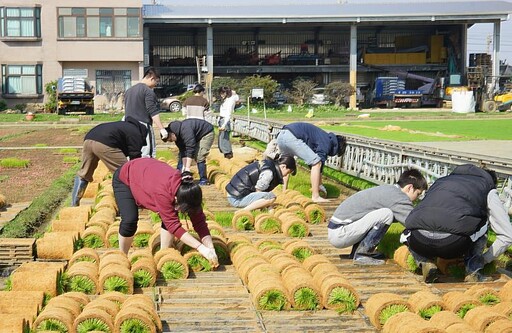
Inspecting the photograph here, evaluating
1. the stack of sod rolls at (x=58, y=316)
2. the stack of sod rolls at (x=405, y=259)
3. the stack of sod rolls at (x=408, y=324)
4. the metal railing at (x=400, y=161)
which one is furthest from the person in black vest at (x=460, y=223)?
the stack of sod rolls at (x=58, y=316)

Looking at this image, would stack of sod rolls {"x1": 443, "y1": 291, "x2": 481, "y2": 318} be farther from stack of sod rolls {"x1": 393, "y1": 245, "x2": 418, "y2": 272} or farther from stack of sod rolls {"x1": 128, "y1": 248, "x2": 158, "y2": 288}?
stack of sod rolls {"x1": 128, "y1": 248, "x2": 158, "y2": 288}

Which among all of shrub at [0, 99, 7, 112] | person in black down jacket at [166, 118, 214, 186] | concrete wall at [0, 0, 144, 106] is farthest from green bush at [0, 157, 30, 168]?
concrete wall at [0, 0, 144, 106]

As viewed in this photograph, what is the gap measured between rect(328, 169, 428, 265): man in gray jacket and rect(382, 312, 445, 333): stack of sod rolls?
2.11 metres

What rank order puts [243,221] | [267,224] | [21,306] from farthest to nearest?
[243,221]
[267,224]
[21,306]

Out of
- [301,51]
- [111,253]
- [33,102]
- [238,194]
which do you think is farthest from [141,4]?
[111,253]

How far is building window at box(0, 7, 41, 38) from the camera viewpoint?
49.7 m

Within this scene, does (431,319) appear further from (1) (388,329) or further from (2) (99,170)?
(2) (99,170)

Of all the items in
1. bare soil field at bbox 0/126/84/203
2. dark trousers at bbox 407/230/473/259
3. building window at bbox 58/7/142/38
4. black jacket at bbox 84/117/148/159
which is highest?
building window at bbox 58/7/142/38

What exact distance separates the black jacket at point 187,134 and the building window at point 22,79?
127 feet

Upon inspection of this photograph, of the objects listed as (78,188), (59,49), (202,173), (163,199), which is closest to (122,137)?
(78,188)

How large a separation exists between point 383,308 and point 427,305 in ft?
1.18

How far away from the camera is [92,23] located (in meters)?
49.7

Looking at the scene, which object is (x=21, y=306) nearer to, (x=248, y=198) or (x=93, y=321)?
(x=93, y=321)

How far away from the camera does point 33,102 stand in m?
50.0
